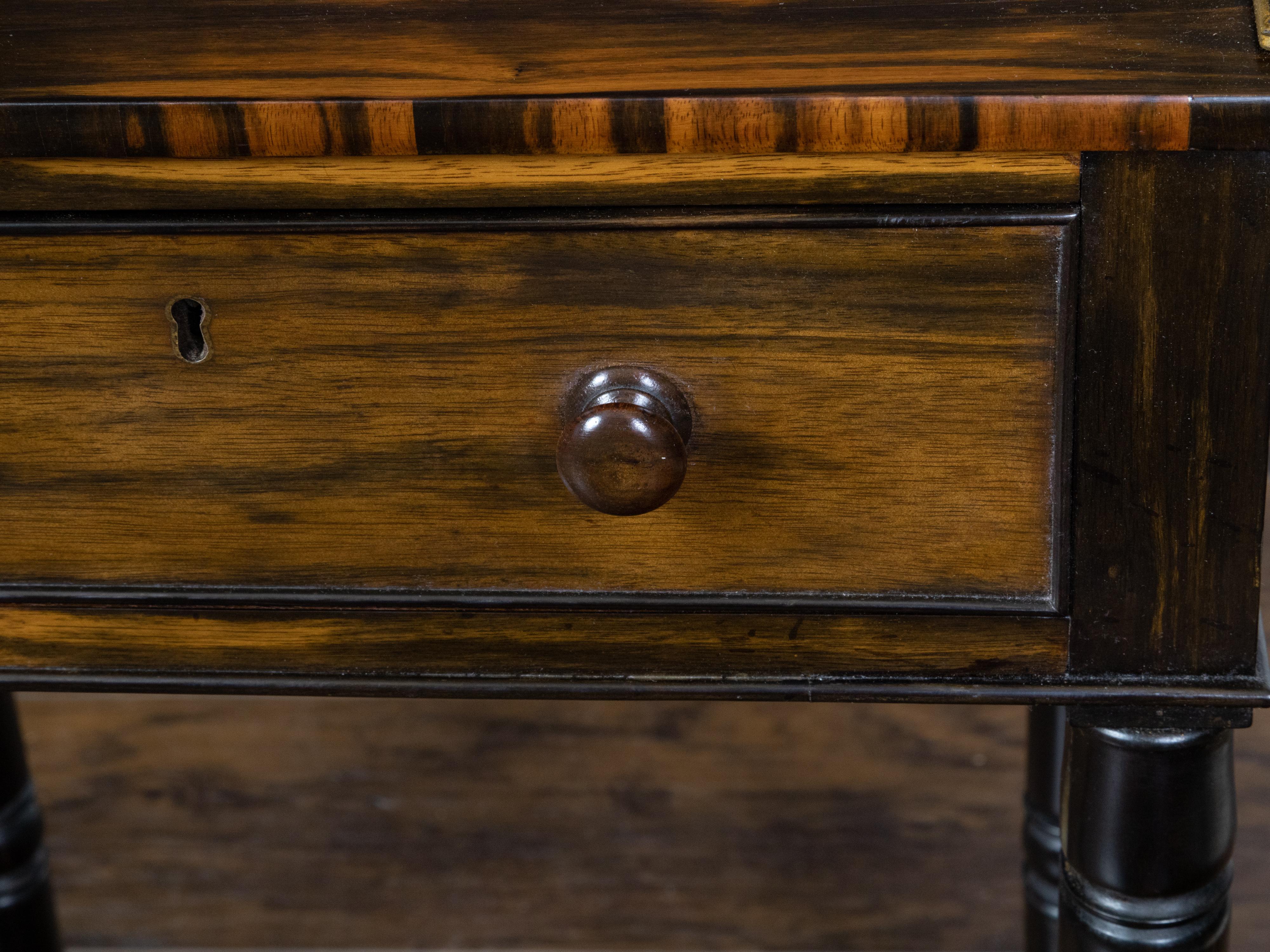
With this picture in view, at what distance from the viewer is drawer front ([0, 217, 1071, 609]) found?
41 centimetres

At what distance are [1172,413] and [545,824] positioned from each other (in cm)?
63

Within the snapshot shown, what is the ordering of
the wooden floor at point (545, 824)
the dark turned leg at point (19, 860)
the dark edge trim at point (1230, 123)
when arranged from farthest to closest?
the wooden floor at point (545, 824), the dark turned leg at point (19, 860), the dark edge trim at point (1230, 123)

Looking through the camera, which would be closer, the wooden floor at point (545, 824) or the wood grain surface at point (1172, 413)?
the wood grain surface at point (1172, 413)

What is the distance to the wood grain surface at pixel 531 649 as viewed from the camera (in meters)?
0.44

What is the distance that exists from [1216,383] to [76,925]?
2.53ft

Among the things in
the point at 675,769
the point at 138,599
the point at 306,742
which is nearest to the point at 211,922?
the point at 306,742

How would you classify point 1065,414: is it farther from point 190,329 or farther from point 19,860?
point 19,860

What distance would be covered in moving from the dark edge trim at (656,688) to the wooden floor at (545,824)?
1.39ft

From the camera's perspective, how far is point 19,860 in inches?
27.0

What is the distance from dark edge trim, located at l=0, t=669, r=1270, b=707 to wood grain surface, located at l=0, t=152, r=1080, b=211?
0.16 metres

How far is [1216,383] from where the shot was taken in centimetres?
40

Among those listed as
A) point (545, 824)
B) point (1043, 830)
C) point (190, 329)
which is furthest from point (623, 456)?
point (545, 824)

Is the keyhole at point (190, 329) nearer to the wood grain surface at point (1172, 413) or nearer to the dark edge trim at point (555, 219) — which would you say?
the dark edge trim at point (555, 219)

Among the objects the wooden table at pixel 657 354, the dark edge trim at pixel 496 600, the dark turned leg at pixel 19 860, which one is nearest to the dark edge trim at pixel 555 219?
the wooden table at pixel 657 354
